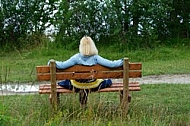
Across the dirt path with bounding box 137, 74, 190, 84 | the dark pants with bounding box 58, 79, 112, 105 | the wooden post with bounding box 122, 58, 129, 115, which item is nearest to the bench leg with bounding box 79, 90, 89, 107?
the dark pants with bounding box 58, 79, 112, 105

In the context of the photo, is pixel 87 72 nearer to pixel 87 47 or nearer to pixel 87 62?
pixel 87 62

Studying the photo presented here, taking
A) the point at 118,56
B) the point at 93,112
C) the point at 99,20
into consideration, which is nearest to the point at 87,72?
the point at 93,112

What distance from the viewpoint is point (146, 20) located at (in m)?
15.3

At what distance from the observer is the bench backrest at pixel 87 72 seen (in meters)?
6.98

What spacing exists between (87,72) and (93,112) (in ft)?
3.04

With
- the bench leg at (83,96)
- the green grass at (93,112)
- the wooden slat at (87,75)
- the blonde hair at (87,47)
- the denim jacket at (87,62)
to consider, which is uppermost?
the blonde hair at (87,47)

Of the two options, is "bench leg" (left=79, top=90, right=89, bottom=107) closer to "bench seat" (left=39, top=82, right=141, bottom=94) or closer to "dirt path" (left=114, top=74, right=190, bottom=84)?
"bench seat" (left=39, top=82, right=141, bottom=94)

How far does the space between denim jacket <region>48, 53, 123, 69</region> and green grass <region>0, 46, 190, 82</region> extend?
495 centimetres

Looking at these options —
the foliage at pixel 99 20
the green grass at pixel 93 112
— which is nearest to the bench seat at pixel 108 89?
the green grass at pixel 93 112

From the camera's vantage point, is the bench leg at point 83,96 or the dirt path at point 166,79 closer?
the bench leg at point 83,96

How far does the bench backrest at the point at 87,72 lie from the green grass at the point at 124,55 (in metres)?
4.99

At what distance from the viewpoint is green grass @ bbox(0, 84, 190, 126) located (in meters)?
5.75

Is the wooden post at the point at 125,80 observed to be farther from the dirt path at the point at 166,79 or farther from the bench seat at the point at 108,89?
the dirt path at the point at 166,79

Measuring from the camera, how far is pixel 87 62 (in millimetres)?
7160
